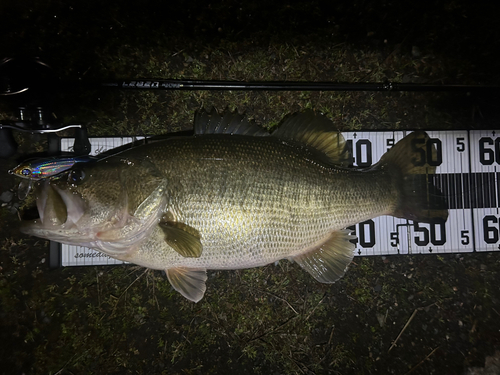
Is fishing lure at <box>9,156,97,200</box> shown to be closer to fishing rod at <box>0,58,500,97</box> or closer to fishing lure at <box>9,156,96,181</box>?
fishing lure at <box>9,156,96,181</box>

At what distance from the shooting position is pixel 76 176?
1672 millimetres

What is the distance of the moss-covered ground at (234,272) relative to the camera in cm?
224

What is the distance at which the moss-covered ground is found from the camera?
224 centimetres

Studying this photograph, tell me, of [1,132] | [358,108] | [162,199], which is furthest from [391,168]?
[1,132]

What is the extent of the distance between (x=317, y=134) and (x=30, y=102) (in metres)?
1.98

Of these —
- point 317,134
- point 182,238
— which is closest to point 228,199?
point 182,238

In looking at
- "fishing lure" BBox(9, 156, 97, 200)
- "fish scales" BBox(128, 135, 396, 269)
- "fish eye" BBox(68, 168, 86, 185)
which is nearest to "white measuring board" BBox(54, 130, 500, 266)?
"fish scales" BBox(128, 135, 396, 269)

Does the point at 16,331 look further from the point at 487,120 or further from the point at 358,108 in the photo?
the point at 487,120

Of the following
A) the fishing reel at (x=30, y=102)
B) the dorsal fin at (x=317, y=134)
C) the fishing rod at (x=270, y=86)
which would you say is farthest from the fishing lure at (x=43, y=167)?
the dorsal fin at (x=317, y=134)

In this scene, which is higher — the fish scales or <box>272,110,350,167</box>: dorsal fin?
<box>272,110,350,167</box>: dorsal fin

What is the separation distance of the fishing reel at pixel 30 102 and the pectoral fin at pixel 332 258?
1.81m

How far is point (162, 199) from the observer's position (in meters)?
1.74

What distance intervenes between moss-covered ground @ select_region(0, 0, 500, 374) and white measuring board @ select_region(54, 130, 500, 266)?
12 cm

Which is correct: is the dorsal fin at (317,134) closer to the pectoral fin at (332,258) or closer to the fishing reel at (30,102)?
the pectoral fin at (332,258)
